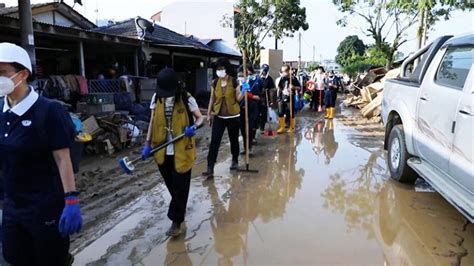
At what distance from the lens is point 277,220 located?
458cm

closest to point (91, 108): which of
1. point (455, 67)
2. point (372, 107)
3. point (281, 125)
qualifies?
point (281, 125)

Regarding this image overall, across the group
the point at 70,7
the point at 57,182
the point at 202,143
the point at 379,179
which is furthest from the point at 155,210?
the point at 70,7

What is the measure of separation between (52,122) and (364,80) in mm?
20273

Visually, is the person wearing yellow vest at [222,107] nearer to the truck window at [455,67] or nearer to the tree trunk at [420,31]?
the truck window at [455,67]

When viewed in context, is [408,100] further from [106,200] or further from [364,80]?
[364,80]

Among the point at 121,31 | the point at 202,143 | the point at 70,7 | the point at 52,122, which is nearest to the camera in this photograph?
the point at 52,122

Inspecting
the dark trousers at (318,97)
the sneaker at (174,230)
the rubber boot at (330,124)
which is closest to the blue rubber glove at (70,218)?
the sneaker at (174,230)

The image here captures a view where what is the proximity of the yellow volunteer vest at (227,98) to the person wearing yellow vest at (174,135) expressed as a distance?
2026mm

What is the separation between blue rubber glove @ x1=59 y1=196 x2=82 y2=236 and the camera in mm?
2307

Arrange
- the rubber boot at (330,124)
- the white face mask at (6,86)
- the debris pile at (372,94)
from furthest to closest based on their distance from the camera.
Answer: the debris pile at (372,94)
the rubber boot at (330,124)
the white face mask at (6,86)

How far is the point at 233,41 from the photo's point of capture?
35.9m

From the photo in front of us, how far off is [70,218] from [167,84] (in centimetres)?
202

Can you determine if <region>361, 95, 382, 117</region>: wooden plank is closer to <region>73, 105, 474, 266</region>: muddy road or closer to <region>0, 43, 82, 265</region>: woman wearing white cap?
<region>73, 105, 474, 266</region>: muddy road

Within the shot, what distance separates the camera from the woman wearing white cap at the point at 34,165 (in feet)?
7.48
